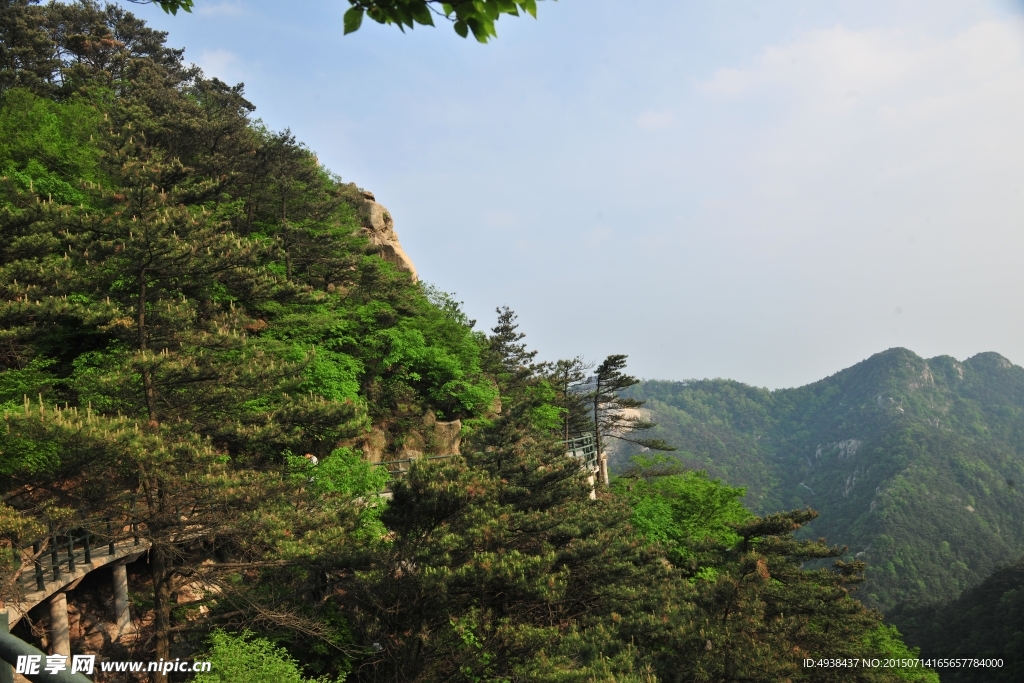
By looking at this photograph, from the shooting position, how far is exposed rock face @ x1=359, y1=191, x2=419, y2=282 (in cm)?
3409

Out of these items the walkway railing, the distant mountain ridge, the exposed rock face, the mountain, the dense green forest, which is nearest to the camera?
the walkway railing

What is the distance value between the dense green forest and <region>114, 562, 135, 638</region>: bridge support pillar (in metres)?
0.48

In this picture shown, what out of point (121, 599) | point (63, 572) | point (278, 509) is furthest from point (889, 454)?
point (63, 572)

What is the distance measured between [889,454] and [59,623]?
10950 cm

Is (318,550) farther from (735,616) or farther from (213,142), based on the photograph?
(213,142)

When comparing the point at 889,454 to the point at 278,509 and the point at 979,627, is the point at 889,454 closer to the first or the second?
the point at 979,627

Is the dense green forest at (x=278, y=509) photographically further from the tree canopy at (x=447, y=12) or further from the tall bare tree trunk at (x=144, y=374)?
the tree canopy at (x=447, y=12)

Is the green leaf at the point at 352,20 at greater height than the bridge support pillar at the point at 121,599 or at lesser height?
greater

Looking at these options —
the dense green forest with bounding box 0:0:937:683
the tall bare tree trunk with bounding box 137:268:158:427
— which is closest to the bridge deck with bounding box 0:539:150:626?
the dense green forest with bounding box 0:0:937:683

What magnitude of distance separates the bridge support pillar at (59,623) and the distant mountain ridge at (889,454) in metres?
70.2

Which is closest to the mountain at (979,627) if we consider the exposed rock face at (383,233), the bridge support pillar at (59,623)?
the exposed rock face at (383,233)

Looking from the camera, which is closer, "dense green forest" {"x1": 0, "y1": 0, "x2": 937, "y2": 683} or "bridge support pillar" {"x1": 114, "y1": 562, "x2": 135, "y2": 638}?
"dense green forest" {"x1": 0, "y1": 0, "x2": 937, "y2": 683}

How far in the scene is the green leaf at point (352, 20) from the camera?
2.65 meters

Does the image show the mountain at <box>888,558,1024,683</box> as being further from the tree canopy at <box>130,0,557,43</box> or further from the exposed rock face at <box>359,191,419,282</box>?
the tree canopy at <box>130,0,557,43</box>
